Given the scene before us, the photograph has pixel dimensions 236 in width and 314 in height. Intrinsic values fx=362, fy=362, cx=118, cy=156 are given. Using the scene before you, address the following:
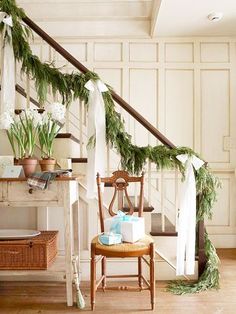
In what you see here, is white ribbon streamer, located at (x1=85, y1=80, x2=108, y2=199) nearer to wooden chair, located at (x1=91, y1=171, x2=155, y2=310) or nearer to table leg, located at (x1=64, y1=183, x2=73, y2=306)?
wooden chair, located at (x1=91, y1=171, x2=155, y2=310)

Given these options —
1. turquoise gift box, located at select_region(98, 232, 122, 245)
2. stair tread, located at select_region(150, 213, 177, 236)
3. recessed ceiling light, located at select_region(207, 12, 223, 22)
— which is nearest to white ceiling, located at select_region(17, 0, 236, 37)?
recessed ceiling light, located at select_region(207, 12, 223, 22)

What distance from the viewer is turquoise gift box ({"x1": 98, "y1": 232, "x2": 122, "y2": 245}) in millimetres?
2535

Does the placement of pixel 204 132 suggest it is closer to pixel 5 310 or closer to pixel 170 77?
pixel 170 77

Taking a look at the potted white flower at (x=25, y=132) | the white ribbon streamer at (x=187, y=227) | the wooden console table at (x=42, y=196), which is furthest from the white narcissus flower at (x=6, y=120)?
the white ribbon streamer at (x=187, y=227)

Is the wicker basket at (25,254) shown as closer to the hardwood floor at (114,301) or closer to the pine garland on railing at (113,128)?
the hardwood floor at (114,301)

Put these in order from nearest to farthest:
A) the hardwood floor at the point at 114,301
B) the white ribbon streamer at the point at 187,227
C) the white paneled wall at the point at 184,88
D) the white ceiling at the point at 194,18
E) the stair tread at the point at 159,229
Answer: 1. the hardwood floor at the point at 114,301
2. the white ribbon streamer at the point at 187,227
3. the stair tread at the point at 159,229
4. the white ceiling at the point at 194,18
5. the white paneled wall at the point at 184,88

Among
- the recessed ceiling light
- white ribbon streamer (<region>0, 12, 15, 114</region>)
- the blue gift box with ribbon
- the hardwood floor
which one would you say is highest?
the recessed ceiling light

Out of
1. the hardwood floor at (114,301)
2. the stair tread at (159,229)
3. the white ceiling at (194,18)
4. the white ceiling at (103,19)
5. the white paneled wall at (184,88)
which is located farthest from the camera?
the white paneled wall at (184,88)

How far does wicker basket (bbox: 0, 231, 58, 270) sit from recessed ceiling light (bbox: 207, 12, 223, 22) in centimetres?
286

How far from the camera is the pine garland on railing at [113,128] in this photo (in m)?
3.05

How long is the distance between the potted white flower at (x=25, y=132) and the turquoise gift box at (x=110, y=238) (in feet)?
2.39

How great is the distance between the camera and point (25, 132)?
276cm

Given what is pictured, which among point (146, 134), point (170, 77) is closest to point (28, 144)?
point (146, 134)

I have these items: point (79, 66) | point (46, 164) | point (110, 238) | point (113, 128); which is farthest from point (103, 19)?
point (110, 238)
